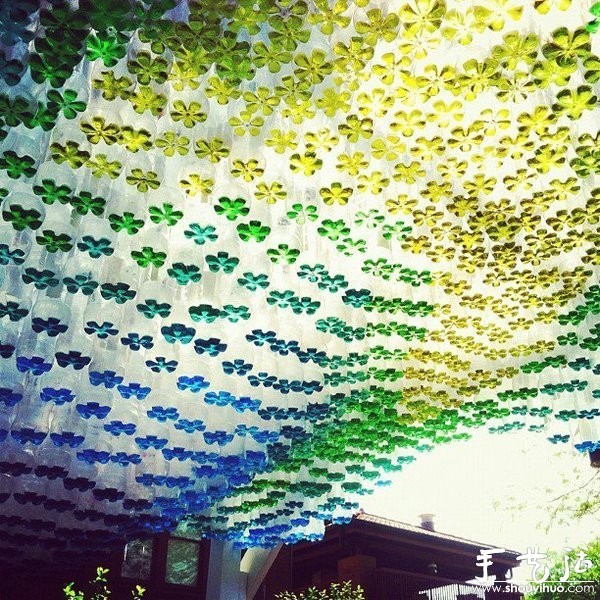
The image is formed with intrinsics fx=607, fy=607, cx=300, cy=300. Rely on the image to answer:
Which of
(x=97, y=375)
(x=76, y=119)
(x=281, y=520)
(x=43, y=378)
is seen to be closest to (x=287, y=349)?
(x=97, y=375)

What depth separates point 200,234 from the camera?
3043mm

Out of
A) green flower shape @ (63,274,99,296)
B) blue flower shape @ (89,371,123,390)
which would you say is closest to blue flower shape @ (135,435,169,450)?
blue flower shape @ (89,371,123,390)

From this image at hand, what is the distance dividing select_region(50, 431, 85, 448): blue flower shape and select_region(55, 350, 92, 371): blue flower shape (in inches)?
38.1

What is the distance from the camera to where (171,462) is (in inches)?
210

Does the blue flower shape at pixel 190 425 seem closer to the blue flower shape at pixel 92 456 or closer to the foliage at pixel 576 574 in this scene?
the blue flower shape at pixel 92 456

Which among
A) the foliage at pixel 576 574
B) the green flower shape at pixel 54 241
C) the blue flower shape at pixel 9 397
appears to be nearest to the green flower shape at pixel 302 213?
the green flower shape at pixel 54 241

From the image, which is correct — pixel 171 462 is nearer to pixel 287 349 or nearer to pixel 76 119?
pixel 287 349

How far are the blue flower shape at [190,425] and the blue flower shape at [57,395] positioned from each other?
0.84m

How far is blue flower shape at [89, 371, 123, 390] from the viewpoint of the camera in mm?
3967

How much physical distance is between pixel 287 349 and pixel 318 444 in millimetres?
1768

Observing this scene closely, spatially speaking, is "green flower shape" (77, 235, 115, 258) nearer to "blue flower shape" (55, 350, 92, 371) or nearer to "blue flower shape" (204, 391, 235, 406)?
"blue flower shape" (55, 350, 92, 371)

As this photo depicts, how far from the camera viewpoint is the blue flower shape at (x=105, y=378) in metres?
3.97

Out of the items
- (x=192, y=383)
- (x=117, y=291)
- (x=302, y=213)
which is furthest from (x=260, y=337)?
(x=302, y=213)

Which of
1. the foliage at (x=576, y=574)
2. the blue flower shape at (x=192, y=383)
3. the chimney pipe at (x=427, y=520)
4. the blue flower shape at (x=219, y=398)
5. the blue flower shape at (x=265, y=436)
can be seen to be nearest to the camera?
the blue flower shape at (x=192, y=383)
